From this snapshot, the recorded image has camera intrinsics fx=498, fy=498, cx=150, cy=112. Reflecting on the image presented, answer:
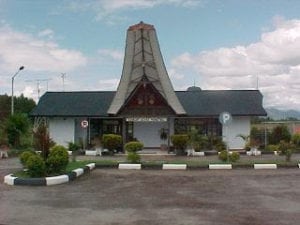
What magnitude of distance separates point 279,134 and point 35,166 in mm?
23552

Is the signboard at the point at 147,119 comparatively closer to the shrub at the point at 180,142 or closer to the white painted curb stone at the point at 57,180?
the shrub at the point at 180,142

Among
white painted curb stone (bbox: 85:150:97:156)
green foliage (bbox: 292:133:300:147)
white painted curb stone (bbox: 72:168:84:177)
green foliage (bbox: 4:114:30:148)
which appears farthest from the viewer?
green foliage (bbox: 292:133:300:147)

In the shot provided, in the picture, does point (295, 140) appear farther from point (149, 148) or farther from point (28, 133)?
point (28, 133)

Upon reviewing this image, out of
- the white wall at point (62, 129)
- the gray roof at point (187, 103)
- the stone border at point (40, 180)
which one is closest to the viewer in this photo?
the stone border at point (40, 180)

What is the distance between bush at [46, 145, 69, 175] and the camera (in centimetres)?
1515

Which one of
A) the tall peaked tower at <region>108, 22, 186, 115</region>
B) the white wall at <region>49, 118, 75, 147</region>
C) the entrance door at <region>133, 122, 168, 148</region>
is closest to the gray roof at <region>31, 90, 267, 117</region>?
the white wall at <region>49, 118, 75, 147</region>

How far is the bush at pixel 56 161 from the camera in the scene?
49.7ft

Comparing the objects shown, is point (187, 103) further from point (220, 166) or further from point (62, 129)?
point (220, 166)

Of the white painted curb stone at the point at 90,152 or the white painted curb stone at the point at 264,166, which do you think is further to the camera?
the white painted curb stone at the point at 90,152

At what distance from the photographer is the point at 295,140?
33031 millimetres

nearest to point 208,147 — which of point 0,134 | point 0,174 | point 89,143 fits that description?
point 89,143

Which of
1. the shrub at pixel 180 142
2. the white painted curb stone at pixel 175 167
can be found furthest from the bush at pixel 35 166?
the shrub at pixel 180 142

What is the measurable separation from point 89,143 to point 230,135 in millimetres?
9759

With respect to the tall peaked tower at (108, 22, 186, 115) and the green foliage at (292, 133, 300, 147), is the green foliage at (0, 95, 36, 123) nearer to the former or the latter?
the tall peaked tower at (108, 22, 186, 115)
